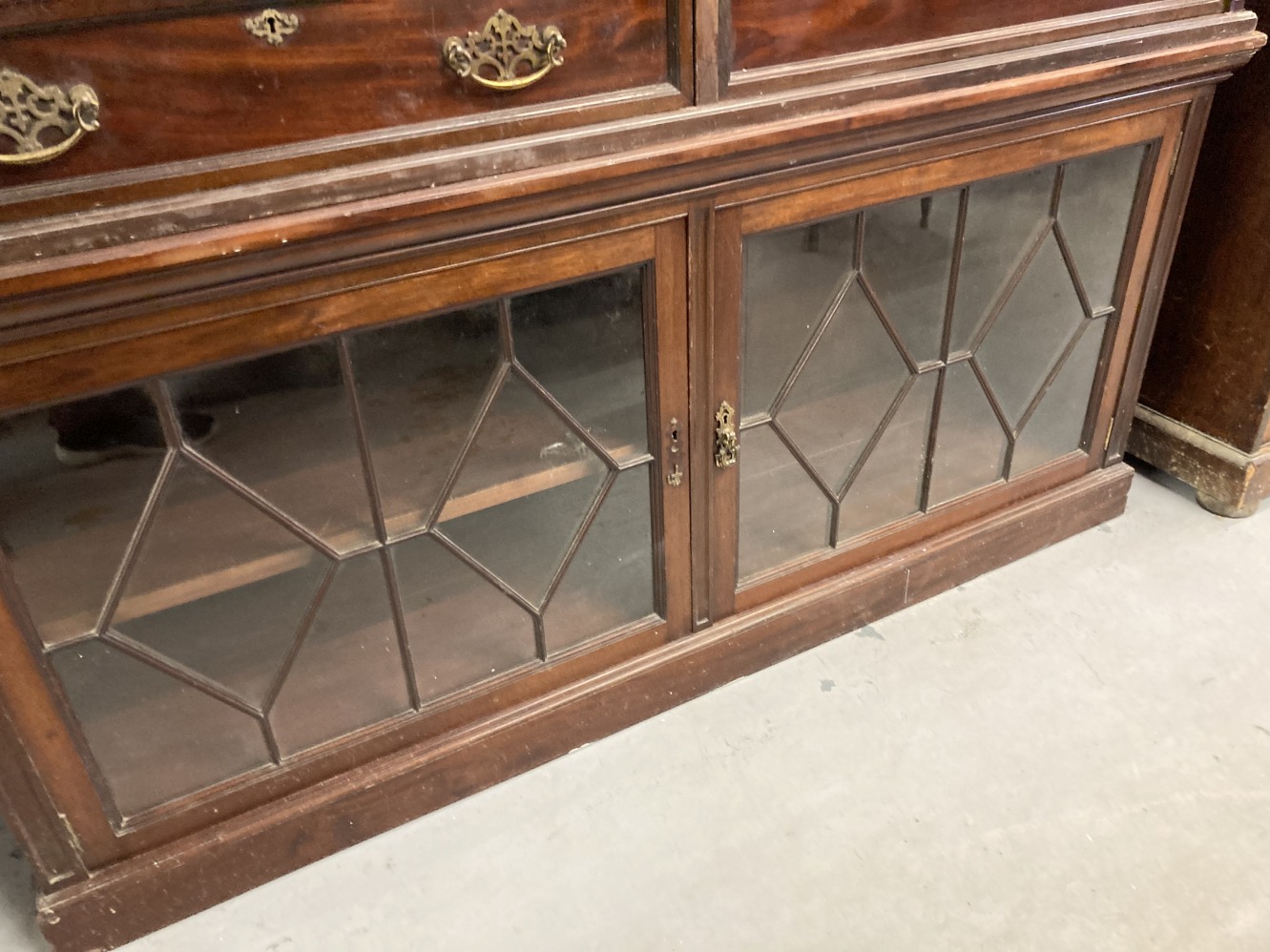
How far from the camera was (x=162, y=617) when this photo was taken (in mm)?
792

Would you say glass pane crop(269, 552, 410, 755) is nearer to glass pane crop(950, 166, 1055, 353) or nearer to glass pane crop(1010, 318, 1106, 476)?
glass pane crop(950, 166, 1055, 353)

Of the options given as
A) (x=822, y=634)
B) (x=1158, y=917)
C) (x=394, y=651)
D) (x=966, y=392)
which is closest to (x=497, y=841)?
(x=394, y=651)

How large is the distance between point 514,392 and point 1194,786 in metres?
0.79

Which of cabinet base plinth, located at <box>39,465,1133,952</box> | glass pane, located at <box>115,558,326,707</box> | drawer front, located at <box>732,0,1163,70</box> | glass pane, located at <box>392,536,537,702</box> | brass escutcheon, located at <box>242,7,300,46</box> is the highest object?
brass escutcheon, located at <box>242,7,300,46</box>

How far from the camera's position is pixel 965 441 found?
1.17 meters

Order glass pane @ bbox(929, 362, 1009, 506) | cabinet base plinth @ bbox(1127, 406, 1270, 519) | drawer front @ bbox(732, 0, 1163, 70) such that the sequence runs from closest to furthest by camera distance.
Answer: drawer front @ bbox(732, 0, 1163, 70)
glass pane @ bbox(929, 362, 1009, 506)
cabinet base plinth @ bbox(1127, 406, 1270, 519)

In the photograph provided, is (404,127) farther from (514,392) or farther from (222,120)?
(514,392)

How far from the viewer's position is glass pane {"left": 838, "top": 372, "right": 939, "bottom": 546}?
110 cm

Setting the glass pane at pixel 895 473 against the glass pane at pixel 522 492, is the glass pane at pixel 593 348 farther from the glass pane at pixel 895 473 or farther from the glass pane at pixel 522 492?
the glass pane at pixel 895 473

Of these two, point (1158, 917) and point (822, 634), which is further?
point (822, 634)

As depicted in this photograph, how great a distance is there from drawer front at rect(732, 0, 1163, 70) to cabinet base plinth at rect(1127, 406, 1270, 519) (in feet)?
2.22

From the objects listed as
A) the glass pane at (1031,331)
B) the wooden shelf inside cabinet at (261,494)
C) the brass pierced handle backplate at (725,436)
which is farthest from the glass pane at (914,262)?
the wooden shelf inside cabinet at (261,494)

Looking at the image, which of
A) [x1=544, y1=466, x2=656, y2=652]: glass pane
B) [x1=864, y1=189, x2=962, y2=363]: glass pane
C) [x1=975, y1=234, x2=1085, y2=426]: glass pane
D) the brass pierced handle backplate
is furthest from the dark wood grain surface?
[x1=544, y1=466, x2=656, y2=652]: glass pane

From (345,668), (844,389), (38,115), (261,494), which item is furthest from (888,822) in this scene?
(38,115)
